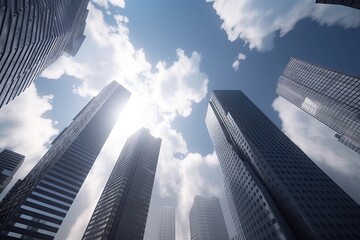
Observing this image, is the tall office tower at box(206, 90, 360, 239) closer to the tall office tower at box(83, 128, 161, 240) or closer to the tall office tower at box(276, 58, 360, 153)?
the tall office tower at box(83, 128, 161, 240)

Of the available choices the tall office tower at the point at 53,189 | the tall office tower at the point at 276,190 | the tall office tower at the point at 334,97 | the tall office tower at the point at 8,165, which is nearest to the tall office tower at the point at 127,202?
the tall office tower at the point at 53,189

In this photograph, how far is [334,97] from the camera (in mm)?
166250

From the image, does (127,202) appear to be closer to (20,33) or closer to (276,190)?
(276,190)

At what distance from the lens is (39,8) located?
48688 millimetres

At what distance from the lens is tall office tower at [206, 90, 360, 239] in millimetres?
66750

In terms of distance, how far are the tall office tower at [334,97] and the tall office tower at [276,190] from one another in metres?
75.0

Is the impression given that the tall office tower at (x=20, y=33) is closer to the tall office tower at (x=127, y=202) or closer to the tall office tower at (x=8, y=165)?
the tall office tower at (x=127, y=202)

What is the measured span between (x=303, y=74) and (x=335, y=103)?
41.0 meters

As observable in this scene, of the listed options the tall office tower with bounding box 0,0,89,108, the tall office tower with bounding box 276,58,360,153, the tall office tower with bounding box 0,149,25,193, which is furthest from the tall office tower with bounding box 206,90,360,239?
the tall office tower with bounding box 0,149,25,193

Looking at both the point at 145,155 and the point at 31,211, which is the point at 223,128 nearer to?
the point at 145,155

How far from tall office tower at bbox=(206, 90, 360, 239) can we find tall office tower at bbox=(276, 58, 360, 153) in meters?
75.0

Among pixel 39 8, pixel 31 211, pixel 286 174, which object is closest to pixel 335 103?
pixel 286 174

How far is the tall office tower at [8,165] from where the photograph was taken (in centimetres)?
15488

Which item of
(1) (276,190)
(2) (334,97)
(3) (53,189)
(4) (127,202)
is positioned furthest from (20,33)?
(2) (334,97)
